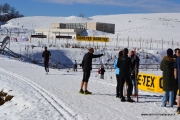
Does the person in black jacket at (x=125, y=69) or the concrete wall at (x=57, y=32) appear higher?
the concrete wall at (x=57, y=32)

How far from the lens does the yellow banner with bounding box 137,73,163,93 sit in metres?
15.6

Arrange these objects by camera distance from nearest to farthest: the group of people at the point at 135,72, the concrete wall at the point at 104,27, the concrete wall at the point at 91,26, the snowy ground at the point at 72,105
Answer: the snowy ground at the point at 72,105
the group of people at the point at 135,72
the concrete wall at the point at 91,26
the concrete wall at the point at 104,27

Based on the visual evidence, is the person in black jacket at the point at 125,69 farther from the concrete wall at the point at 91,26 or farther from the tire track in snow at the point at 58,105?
the concrete wall at the point at 91,26

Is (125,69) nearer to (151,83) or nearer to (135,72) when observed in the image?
(135,72)

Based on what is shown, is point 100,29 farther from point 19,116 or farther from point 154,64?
point 19,116

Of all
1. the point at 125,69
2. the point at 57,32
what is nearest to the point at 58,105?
the point at 125,69

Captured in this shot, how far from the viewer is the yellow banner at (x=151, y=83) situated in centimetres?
1555

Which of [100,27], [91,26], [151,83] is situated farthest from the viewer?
[100,27]

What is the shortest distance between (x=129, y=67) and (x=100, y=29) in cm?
8580

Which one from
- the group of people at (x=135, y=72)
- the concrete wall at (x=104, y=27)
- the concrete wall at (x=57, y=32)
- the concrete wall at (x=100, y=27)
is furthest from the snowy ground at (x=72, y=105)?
the concrete wall at (x=104, y=27)

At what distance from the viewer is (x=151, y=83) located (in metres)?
16.1

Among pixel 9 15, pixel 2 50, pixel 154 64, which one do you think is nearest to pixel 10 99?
pixel 2 50

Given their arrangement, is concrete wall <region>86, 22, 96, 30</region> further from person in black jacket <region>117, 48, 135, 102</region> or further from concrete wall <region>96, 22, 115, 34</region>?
person in black jacket <region>117, 48, 135, 102</region>

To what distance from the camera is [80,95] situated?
12711 mm
